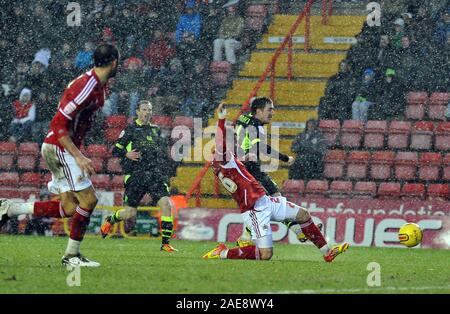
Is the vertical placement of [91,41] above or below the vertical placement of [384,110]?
above

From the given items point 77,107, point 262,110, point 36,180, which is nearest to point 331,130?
point 36,180

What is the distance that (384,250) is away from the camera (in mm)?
18234

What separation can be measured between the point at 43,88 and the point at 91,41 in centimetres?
172

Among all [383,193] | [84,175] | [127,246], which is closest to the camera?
[84,175]

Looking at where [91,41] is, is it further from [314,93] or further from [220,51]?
[314,93]

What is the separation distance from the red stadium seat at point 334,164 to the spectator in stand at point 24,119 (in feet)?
19.5

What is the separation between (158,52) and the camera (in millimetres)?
24547

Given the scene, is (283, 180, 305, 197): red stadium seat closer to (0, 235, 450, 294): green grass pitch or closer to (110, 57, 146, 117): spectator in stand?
(110, 57, 146, 117): spectator in stand

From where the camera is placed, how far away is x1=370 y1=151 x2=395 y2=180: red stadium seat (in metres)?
21.5

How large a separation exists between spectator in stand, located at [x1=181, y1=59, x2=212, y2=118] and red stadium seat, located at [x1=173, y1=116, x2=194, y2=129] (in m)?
0.28

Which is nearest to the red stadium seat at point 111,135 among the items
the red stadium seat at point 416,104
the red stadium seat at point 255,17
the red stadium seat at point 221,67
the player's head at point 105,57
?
the red stadium seat at point 221,67

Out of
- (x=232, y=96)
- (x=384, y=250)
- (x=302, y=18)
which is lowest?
(x=384, y=250)

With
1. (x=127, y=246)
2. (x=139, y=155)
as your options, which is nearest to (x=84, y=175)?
(x=139, y=155)

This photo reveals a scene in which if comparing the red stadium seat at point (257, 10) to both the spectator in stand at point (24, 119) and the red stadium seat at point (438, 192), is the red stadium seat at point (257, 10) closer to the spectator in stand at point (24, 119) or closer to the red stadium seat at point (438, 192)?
the spectator in stand at point (24, 119)
